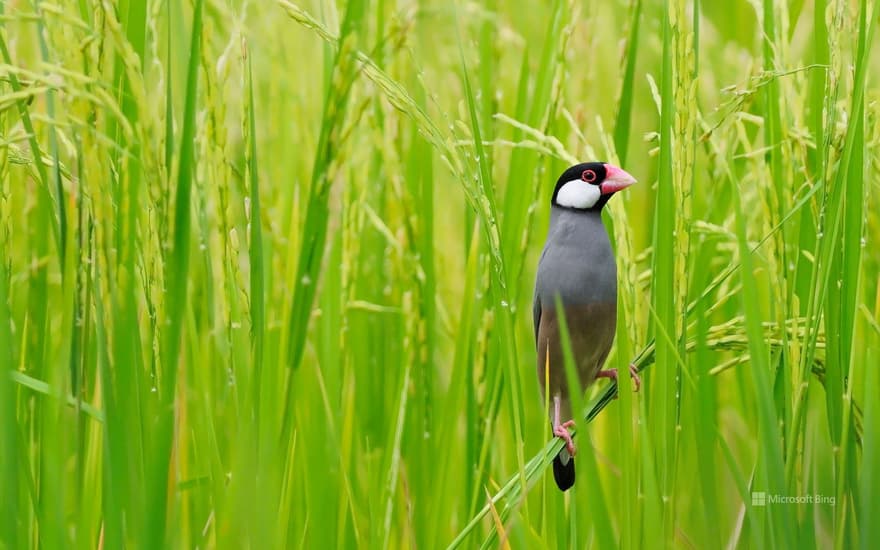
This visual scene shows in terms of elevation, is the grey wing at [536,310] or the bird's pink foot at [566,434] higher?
the grey wing at [536,310]

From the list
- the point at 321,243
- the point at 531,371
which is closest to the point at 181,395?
the point at 321,243

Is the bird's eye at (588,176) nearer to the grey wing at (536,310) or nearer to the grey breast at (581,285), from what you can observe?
the grey breast at (581,285)

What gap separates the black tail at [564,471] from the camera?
→ 1.57 meters

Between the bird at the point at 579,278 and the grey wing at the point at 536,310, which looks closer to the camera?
the bird at the point at 579,278

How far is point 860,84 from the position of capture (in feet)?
4.16

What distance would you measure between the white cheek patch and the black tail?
43 centimetres

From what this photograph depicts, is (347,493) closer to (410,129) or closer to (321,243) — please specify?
(321,243)

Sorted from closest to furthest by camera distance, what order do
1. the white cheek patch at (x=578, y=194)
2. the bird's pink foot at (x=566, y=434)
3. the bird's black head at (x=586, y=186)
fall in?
the bird's pink foot at (x=566, y=434) → the bird's black head at (x=586, y=186) → the white cheek patch at (x=578, y=194)

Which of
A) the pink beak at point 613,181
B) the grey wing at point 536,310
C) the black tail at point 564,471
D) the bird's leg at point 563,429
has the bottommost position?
the black tail at point 564,471

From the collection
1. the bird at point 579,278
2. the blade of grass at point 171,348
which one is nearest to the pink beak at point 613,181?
the bird at point 579,278

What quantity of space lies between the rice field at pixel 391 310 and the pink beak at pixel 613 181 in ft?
0.23

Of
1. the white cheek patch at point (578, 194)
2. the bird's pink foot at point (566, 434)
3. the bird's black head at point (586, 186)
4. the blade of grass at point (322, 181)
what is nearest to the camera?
the blade of grass at point (322, 181)

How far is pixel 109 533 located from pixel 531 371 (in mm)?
1476

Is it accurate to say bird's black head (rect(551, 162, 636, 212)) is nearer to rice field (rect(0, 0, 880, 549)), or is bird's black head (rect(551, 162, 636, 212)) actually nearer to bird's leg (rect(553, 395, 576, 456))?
rice field (rect(0, 0, 880, 549))
